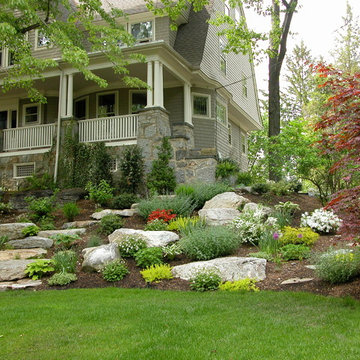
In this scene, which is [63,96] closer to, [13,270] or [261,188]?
[261,188]

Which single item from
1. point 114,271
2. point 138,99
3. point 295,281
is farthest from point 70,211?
point 138,99

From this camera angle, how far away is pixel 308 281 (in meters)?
6.00

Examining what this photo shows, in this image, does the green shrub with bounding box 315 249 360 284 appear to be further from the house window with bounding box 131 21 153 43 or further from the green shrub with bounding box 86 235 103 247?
the house window with bounding box 131 21 153 43

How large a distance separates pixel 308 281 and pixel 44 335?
3.57 meters

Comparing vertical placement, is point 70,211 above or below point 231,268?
above

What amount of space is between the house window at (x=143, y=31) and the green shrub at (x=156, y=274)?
11.7 m

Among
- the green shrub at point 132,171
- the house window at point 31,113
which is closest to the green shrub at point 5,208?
the green shrub at point 132,171

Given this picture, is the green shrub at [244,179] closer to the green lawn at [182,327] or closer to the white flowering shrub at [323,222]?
the white flowering shrub at [323,222]

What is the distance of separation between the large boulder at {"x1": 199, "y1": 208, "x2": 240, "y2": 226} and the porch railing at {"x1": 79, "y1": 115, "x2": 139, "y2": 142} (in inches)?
200

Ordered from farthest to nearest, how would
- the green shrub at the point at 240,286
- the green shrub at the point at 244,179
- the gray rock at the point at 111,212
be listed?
the green shrub at the point at 244,179 < the gray rock at the point at 111,212 < the green shrub at the point at 240,286

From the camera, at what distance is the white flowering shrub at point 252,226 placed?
27.2ft

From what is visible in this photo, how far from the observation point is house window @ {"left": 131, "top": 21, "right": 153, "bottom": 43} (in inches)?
648

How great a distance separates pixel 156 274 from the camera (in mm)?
6695

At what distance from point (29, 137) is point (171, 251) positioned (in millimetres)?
9833
